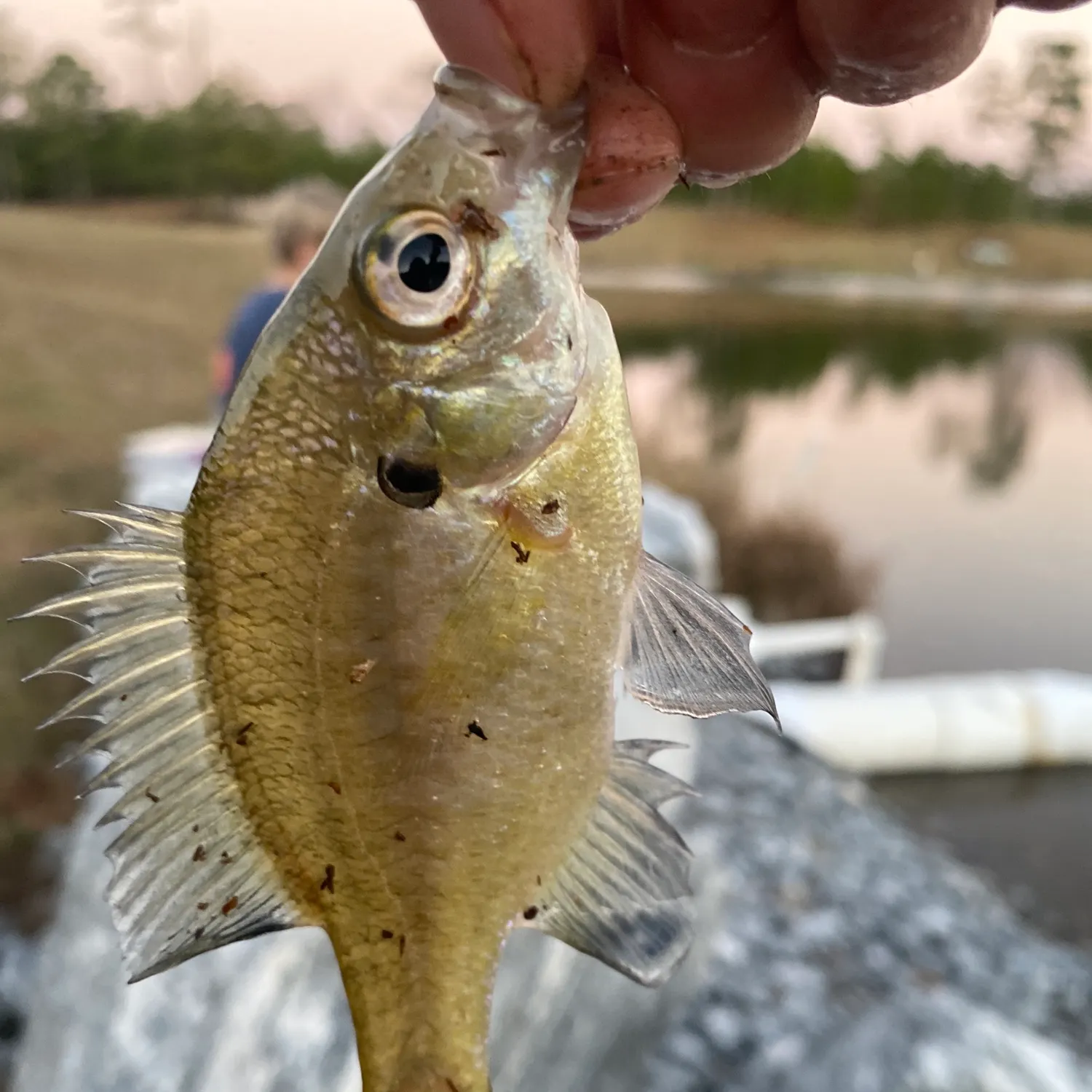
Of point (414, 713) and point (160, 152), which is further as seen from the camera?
point (160, 152)

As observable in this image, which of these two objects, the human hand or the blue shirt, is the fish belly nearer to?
the human hand

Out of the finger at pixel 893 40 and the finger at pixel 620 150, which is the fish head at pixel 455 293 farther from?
the finger at pixel 893 40

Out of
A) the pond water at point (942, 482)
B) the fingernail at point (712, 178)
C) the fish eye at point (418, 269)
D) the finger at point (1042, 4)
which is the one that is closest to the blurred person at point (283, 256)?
the fingernail at point (712, 178)

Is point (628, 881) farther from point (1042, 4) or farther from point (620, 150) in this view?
point (1042, 4)

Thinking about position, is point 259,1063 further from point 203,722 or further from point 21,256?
point 21,256

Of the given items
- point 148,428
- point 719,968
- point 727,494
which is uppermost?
point 148,428

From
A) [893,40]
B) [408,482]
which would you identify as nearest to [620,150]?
[893,40]

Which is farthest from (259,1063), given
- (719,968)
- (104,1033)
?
(719,968)
